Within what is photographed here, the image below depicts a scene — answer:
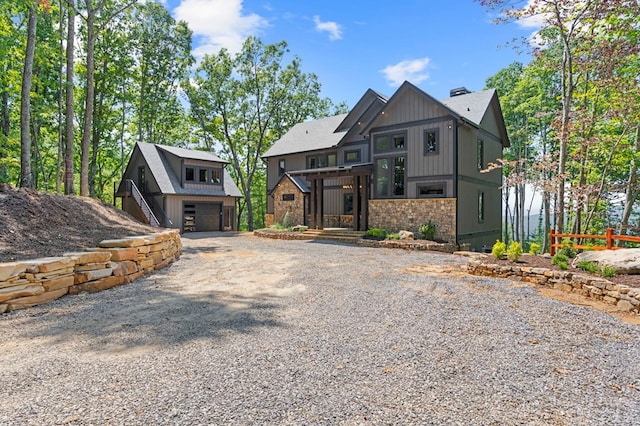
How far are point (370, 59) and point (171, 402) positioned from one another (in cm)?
2066

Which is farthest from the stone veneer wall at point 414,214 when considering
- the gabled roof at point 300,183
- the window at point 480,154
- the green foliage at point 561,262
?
the green foliage at point 561,262

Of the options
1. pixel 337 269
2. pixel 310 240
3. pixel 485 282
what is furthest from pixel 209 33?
pixel 485 282

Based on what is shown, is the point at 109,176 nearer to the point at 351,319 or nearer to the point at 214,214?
the point at 214,214

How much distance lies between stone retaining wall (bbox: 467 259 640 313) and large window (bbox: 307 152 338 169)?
1379 centimetres

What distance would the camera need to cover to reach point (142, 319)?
14.8 ft

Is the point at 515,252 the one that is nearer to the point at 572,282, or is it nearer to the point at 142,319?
the point at 572,282

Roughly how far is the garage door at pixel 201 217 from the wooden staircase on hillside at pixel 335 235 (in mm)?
8958

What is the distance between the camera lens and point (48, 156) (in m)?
25.4

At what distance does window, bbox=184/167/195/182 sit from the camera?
2252cm

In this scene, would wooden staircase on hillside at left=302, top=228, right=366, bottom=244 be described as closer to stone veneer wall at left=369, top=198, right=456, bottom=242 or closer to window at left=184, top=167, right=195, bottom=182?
stone veneer wall at left=369, top=198, right=456, bottom=242

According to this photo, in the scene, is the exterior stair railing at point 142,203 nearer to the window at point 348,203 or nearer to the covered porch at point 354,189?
the covered porch at point 354,189

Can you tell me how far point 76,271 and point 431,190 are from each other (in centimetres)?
1356

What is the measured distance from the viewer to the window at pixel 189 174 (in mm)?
22516

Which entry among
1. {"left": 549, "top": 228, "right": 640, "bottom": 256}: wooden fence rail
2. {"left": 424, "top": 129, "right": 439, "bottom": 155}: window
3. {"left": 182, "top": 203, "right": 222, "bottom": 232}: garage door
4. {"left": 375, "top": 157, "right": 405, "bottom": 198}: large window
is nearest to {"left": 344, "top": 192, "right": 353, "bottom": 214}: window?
{"left": 375, "top": 157, "right": 405, "bottom": 198}: large window
